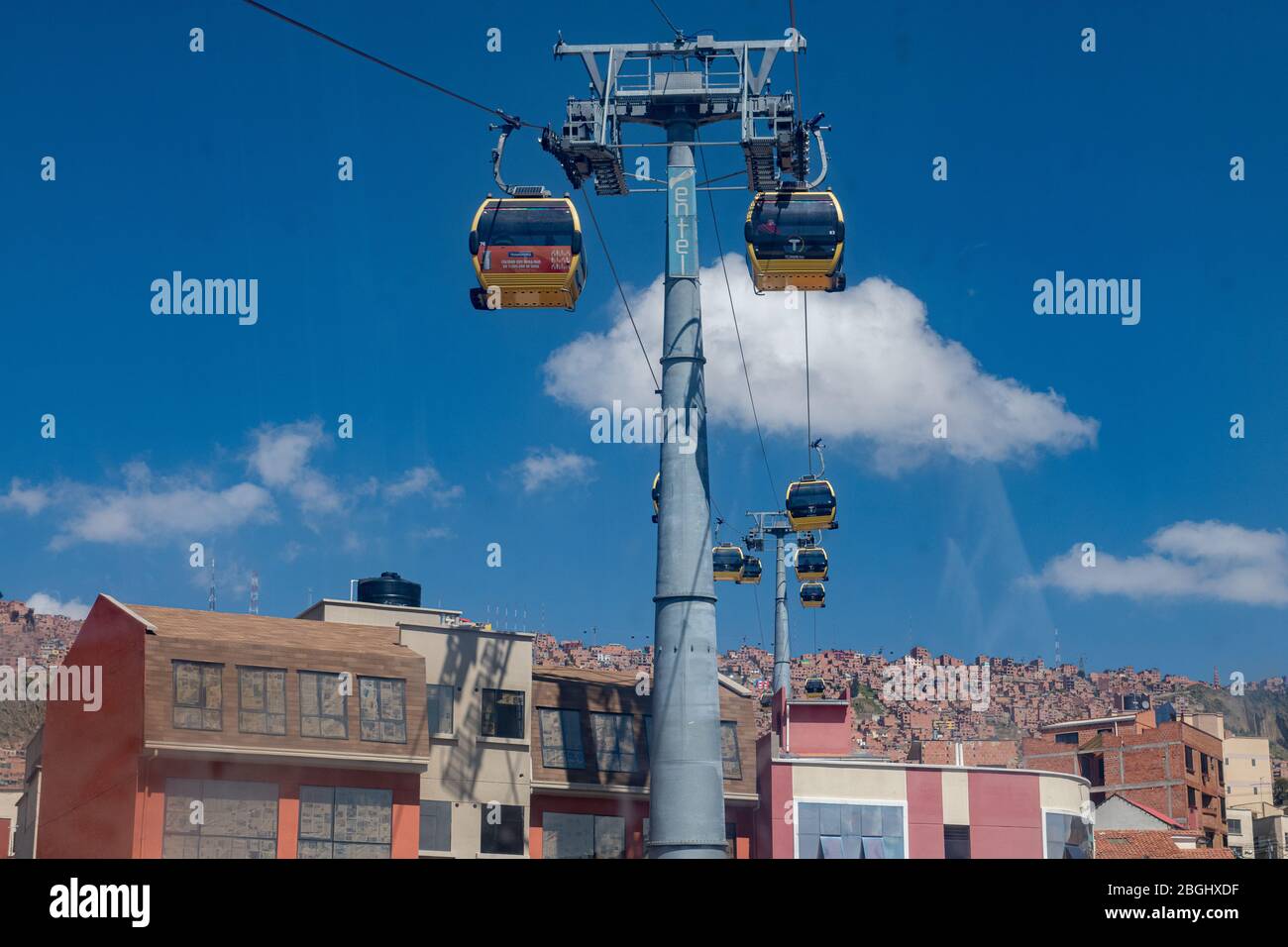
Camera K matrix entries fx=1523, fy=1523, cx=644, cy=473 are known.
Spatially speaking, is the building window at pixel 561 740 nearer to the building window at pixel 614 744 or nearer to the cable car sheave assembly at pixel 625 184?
the building window at pixel 614 744

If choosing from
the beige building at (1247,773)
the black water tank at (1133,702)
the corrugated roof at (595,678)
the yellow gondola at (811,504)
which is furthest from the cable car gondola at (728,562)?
the black water tank at (1133,702)

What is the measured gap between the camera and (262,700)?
35281mm

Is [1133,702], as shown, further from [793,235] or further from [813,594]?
[793,235]

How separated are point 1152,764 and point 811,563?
34.2 meters

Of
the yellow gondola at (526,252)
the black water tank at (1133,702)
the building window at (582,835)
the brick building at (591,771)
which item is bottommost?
the building window at (582,835)

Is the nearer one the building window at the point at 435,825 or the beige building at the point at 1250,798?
the building window at the point at 435,825

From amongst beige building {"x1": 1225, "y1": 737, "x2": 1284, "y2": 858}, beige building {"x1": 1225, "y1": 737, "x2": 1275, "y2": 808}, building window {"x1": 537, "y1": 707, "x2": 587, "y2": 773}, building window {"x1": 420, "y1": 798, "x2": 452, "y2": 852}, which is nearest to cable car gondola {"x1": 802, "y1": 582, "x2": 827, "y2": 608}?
building window {"x1": 537, "y1": 707, "x2": 587, "y2": 773}

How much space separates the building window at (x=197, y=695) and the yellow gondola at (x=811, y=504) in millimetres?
19473

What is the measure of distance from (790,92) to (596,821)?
20.9m

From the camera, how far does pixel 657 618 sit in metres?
24.4

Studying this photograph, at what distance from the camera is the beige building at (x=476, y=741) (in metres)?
37.8

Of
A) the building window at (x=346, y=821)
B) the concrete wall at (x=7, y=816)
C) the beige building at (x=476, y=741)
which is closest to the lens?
the building window at (x=346, y=821)
